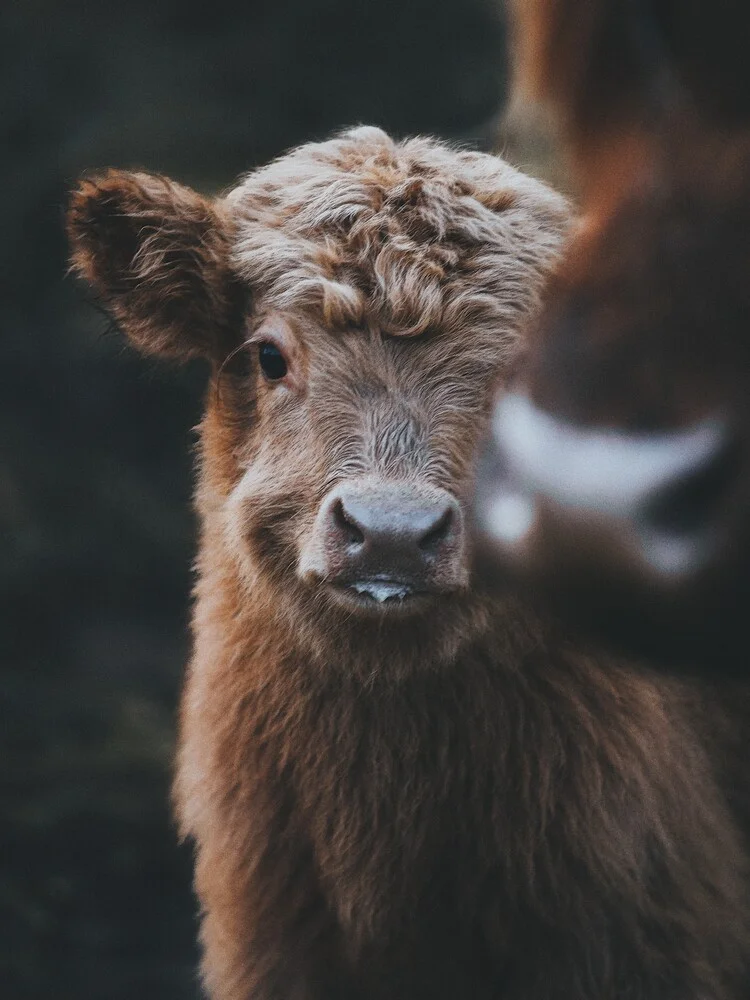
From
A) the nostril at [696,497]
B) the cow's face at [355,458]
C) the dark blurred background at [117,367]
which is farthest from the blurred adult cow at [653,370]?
the dark blurred background at [117,367]

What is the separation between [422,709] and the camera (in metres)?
2.58

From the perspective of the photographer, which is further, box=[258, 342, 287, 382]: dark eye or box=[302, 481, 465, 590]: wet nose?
box=[258, 342, 287, 382]: dark eye

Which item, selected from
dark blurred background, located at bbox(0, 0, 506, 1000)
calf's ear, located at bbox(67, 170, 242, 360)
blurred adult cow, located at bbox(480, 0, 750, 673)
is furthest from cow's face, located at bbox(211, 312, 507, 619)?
dark blurred background, located at bbox(0, 0, 506, 1000)

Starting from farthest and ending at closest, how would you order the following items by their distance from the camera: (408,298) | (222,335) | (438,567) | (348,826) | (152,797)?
(152,797), (222,335), (348,826), (408,298), (438,567)

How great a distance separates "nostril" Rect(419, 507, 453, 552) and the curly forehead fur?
475 mm

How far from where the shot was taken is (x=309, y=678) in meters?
2.68

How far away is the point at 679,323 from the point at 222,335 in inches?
82.9

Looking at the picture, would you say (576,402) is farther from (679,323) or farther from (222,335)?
(222,335)

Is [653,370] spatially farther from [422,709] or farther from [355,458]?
[422,709]

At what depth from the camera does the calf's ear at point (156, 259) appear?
9.01 feet

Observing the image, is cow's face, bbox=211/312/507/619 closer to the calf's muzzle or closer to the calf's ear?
the calf's muzzle

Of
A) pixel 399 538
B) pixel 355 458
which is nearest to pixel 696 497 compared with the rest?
pixel 399 538

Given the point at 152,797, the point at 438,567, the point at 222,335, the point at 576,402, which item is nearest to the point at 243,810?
the point at 438,567

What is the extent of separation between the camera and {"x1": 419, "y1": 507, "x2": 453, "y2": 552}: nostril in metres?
2.16
